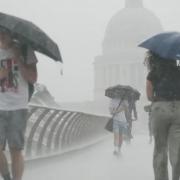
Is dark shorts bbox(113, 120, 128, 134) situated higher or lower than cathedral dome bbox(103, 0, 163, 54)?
lower

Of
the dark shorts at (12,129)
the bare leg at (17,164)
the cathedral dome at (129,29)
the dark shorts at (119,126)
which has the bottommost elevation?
the dark shorts at (119,126)

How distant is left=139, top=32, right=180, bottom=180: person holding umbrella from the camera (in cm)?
574

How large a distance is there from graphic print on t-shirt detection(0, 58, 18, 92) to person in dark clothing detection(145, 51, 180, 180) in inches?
43.6

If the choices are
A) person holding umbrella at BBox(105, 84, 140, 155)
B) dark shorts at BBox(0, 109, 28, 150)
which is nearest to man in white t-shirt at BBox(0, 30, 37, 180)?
dark shorts at BBox(0, 109, 28, 150)

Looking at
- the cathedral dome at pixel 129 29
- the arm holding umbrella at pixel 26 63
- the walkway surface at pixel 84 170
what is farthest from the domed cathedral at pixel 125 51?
the arm holding umbrella at pixel 26 63

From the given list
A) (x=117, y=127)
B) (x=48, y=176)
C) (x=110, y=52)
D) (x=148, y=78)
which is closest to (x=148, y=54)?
(x=148, y=78)

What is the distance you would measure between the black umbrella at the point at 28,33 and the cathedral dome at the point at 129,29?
97730 millimetres

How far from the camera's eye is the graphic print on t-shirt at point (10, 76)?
229 inches

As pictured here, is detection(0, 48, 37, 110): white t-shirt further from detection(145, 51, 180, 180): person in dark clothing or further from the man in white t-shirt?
detection(145, 51, 180, 180): person in dark clothing

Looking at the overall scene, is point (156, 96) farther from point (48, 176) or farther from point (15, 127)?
point (48, 176)

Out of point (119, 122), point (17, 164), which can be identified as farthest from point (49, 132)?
point (17, 164)

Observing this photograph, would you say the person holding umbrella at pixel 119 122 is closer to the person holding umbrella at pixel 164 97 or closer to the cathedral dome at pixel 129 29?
the person holding umbrella at pixel 164 97

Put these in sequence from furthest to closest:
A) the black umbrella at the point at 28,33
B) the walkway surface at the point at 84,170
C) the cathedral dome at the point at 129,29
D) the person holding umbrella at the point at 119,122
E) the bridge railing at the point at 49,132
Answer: the cathedral dome at the point at 129,29 → the person holding umbrella at the point at 119,122 → the bridge railing at the point at 49,132 → the walkway surface at the point at 84,170 → the black umbrella at the point at 28,33

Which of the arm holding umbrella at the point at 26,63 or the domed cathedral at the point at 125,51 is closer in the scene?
the arm holding umbrella at the point at 26,63
